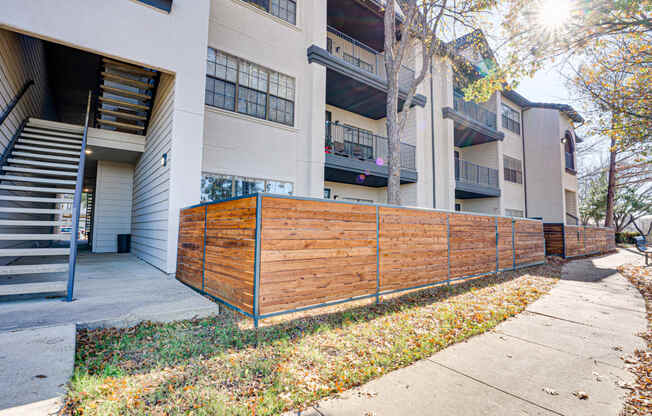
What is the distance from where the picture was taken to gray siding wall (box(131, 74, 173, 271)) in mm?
6680

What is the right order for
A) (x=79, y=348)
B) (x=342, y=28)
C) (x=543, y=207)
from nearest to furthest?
1. (x=79, y=348)
2. (x=342, y=28)
3. (x=543, y=207)

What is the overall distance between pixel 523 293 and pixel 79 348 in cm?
783

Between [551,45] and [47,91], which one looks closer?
[551,45]

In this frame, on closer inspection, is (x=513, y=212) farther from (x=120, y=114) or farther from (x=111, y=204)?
(x=111, y=204)

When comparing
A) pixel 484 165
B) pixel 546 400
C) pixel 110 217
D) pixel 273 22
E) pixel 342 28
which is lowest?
pixel 546 400

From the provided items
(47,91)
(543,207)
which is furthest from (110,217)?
(543,207)

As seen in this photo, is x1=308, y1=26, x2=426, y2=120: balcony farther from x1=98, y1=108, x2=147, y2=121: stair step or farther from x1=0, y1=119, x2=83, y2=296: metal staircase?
x1=0, y1=119, x2=83, y2=296: metal staircase

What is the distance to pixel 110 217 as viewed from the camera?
10.6 metres

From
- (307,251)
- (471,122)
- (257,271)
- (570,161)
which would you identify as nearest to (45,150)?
(257,271)

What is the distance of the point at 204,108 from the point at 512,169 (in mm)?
18764

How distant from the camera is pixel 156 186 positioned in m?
7.41

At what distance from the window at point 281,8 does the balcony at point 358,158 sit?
3.54 m

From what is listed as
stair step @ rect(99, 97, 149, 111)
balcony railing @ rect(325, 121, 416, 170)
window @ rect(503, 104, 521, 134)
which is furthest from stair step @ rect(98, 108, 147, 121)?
window @ rect(503, 104, 521, 134)

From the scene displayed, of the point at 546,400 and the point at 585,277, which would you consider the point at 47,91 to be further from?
the point at 585,277
